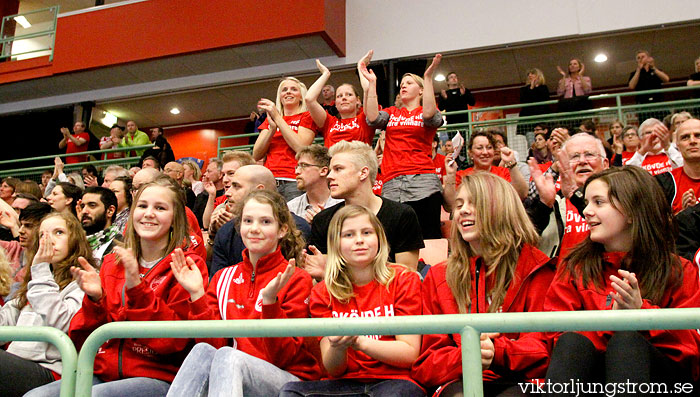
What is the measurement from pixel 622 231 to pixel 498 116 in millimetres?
9416

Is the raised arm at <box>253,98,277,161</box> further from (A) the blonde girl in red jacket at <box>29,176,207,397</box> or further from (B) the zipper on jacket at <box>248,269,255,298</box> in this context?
(B) the zipper on jacket at <box>248,269,255,298</box>

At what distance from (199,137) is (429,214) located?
10812 millimetres

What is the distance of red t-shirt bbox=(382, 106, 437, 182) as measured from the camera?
537cm

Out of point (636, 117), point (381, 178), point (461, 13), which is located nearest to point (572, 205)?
point (381, 178)

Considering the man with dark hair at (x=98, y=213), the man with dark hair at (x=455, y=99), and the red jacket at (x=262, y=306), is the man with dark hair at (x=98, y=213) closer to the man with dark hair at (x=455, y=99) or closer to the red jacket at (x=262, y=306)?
the red jacket at (x=262, y=306)

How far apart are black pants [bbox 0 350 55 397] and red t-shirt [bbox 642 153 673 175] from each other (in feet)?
15.0

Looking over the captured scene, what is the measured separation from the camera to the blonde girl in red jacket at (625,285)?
194 centimetres

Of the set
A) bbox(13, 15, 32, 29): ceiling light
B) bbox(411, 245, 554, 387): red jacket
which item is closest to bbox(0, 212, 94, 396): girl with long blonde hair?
bbox(411, 245, 554, 387): red jacket

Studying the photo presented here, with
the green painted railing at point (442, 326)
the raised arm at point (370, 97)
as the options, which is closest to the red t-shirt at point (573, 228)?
the green painted railing at point (442, 326)

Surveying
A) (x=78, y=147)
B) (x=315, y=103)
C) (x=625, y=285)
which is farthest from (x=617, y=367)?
(x=78, y=147)

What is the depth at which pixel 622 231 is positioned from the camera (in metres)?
2.42

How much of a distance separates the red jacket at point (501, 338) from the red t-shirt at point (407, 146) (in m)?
2.72

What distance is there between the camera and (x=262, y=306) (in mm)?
2465

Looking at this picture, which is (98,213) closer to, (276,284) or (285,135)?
(285,135)
